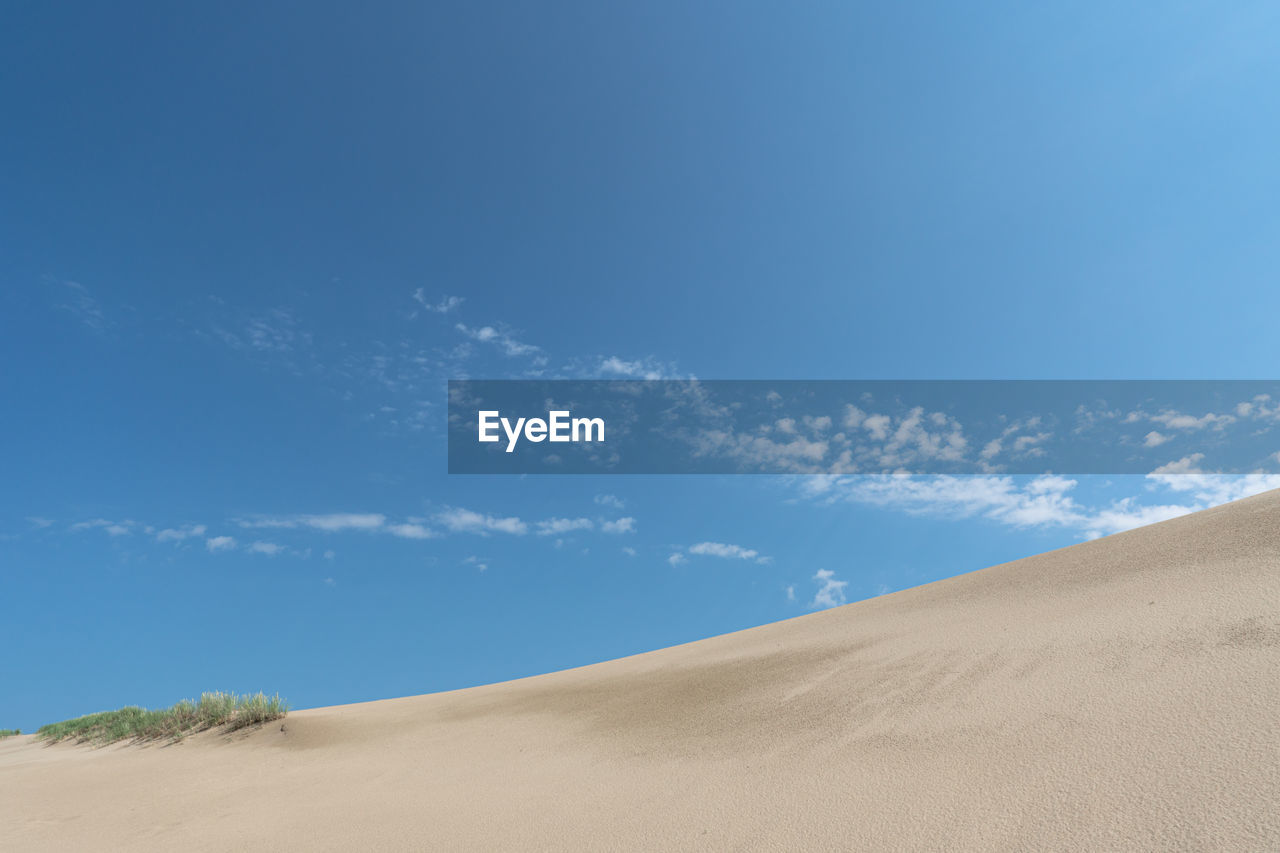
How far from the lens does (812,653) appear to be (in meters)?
7.00

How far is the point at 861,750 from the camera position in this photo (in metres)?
4.18

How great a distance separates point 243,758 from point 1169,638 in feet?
30.0

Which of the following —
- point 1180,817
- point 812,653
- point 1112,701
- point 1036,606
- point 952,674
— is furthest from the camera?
point 812,653

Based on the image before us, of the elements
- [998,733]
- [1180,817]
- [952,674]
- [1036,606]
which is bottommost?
[1180,817]

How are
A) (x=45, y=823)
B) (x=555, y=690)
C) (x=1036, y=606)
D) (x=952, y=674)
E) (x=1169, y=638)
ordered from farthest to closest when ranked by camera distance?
(x=555, y=690) → (x=1036, y=606) → (x=45, y=823) → (x=952, y=674) → (x=1169, y=638)

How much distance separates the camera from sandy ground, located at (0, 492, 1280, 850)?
3.07 meters

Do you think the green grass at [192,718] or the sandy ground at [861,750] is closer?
the sandy ground at [861,750]

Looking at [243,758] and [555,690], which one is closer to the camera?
[243,758]

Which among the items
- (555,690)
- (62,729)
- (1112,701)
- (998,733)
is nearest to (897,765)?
(998,733)

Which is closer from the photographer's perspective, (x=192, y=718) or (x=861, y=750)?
(x=861, y=750)

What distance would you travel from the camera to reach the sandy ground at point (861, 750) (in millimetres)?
3066

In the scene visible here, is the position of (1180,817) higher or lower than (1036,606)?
lower

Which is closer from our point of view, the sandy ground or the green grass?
the sandy ground

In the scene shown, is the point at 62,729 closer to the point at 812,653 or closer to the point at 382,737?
the point at 382,737
